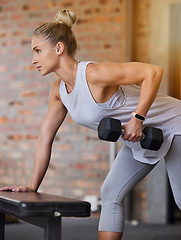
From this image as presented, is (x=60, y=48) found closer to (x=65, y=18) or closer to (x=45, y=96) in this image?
(x=65, y=18)

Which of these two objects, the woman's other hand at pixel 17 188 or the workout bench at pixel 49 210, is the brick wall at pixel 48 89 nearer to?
the woman's other hand at pixel 17 188

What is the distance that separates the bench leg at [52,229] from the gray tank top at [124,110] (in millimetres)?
569

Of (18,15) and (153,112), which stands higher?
(18,15)

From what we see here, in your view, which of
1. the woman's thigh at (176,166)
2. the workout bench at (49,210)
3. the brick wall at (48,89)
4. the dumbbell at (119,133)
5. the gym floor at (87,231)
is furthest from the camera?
the brick wall at (48,89)

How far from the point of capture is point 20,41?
191 inches

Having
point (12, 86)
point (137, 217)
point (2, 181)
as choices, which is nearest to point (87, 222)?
point (137, 217)

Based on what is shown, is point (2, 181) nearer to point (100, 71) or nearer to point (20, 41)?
point (20, 41)

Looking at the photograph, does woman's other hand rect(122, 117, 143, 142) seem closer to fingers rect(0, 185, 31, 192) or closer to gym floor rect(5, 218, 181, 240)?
fingers rect(0, 185, 31, 192)

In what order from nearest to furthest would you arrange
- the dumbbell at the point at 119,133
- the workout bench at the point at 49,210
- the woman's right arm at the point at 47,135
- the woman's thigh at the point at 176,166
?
the workout bench at the point at 49,210
the dumbbell at the point at 119,133
the woman's thigh at the point at 176,166
the woman's right arm at the point at 47,135

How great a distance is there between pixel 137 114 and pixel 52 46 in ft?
1.58

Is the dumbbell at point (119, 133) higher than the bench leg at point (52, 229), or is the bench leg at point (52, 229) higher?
the dumbbell at point (119, 133)

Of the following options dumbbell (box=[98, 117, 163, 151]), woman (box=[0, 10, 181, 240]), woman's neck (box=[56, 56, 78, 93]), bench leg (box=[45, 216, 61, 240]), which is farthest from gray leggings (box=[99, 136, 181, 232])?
bench leg (box=[45, 216, 61, 240])

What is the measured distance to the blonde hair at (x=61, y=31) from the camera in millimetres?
1998

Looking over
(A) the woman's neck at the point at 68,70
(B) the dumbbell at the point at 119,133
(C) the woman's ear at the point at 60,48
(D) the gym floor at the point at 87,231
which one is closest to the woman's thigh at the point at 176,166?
(B) the dumbbell at the point at 119,133
